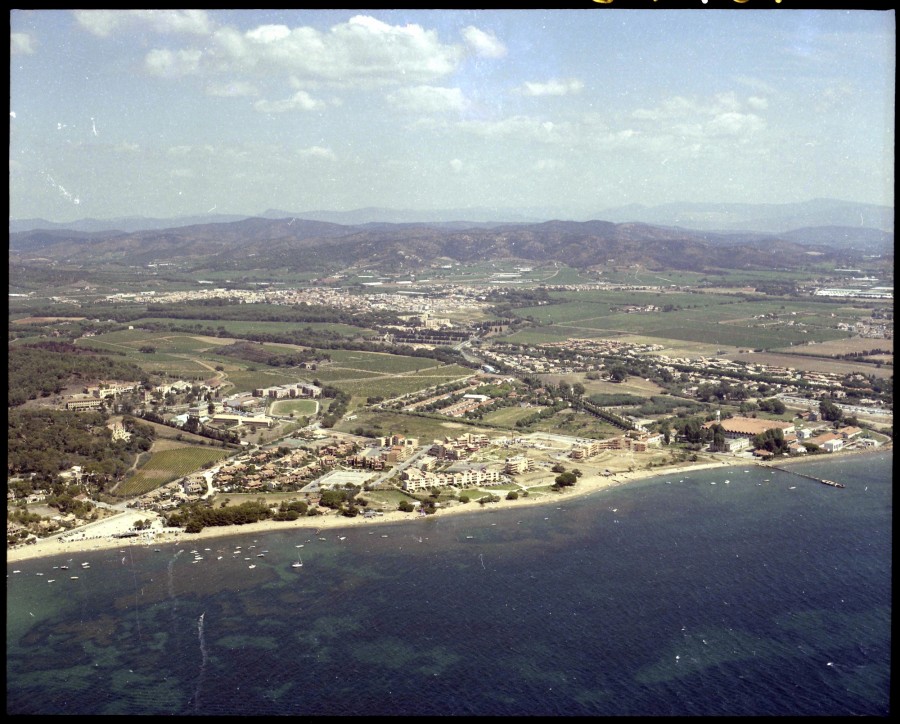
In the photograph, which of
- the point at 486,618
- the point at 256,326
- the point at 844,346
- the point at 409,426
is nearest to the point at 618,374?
the point at 844,346

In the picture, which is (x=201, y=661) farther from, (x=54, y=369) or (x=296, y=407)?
(x=54, y=369)

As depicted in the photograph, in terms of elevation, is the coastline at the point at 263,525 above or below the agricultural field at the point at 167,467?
below

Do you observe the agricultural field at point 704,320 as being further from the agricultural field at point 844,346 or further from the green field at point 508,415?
the green field at point 508,415

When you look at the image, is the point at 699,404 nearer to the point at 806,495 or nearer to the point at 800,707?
the point at 806,495

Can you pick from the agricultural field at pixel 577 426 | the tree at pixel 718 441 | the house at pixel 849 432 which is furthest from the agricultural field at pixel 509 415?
the house at pixel 849 432

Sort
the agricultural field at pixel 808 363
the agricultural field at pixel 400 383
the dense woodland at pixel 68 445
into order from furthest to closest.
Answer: the agricultural field at pixel 808 363, the agricultural field at pixel 400 383, the dense woodland at pixel 68 445

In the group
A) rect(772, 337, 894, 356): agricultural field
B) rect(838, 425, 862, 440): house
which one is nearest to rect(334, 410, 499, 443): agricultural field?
rect(838, 425, 862, 440): house
